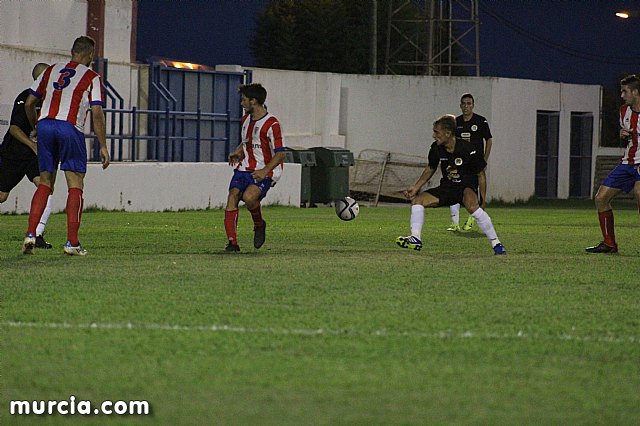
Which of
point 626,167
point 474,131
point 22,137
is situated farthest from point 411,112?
point 22,137

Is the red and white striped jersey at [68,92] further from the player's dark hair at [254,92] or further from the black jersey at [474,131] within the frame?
the black jersey at [474,131]

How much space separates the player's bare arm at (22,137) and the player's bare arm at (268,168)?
7.71ft

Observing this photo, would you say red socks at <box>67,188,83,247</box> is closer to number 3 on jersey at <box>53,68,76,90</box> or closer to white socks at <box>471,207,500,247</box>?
number 3 on jersey at <box>53,68,76,90</box>

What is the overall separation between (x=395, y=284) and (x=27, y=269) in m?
3.26

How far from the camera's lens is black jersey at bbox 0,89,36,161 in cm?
1364

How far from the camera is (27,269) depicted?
1095 centimetres

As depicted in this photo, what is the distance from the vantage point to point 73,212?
40.7 feet

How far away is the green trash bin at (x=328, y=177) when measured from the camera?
1271 inches

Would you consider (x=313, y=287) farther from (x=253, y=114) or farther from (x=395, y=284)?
(x=253, y=114)

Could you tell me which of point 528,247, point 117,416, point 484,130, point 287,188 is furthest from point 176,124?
point 117,416

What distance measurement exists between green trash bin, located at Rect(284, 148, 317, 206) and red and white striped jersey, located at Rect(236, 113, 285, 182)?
17.5 m

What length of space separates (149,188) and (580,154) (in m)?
20.7

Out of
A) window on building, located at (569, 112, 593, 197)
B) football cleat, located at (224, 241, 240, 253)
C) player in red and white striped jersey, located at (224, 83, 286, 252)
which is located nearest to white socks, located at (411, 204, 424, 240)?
player in red and white striped jersey, located at (224, 83, 286, 252)

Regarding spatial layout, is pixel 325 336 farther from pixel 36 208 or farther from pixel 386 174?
pixel 386 174
